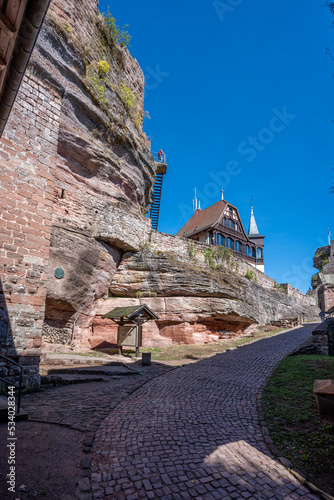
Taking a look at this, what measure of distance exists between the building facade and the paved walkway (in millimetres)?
22620

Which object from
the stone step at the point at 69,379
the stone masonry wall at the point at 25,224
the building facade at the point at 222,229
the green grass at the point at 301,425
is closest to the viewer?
the green grass at the point at 301,425

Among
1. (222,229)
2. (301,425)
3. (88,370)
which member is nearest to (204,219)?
(222,229)

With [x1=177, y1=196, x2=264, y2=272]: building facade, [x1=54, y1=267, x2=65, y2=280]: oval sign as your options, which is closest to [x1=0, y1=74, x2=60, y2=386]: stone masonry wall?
[x1=54, y1=267, x2=65, y2=280]: oval sign

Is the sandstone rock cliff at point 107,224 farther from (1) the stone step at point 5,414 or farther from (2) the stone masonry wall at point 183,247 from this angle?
(1) the stone step at point 5,414

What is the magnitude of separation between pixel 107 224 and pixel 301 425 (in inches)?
444

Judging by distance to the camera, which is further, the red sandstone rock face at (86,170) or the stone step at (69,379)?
the red sandstone rock face at (86,170)

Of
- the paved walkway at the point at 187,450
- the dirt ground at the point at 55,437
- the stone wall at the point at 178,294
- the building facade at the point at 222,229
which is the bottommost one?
the paved walkway at the point at 187,450

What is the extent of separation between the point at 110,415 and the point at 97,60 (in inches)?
640

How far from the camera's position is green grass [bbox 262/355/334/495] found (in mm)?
3935

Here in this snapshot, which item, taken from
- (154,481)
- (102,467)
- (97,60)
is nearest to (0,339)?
(102,467)

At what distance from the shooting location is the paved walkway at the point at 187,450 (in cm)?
328

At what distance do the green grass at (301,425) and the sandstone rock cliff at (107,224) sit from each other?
27.1 ft

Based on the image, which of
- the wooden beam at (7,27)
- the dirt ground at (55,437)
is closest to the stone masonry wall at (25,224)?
the dirt ground at (55,437)

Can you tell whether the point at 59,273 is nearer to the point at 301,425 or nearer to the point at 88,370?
the point at 88,370
